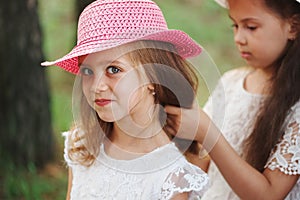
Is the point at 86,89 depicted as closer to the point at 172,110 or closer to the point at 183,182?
the point at 172,110

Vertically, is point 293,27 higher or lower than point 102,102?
higher

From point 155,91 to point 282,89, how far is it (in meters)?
0.58

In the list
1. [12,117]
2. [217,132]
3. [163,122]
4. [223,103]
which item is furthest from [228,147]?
[12,117]

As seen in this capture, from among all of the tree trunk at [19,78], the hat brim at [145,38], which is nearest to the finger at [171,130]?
the hat brim at [145,38]

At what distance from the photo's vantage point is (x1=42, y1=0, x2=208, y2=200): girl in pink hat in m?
1.77

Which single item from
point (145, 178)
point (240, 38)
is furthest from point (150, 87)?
point (240, 38)

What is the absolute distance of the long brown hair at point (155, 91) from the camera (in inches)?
70.7

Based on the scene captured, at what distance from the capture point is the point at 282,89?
7.09 feet

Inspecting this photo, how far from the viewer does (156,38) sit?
1790mm

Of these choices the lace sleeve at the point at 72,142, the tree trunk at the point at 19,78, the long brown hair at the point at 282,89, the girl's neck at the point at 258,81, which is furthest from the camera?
the tree trunk at the point at 19,78

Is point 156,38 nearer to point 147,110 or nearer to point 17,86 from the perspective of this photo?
point 147,110

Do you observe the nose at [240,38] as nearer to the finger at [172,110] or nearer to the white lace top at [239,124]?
the white lace top at [239,124]

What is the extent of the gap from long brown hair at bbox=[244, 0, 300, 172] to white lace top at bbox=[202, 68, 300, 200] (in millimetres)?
29

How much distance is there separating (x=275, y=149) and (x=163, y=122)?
1.62 ft
